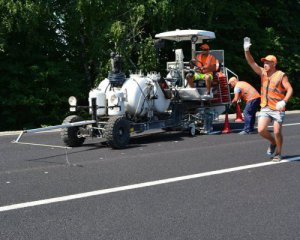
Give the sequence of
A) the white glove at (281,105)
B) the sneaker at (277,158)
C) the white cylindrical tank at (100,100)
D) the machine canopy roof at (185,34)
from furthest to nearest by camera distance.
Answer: the machine canopy roof at (185,34)
the white cylindrical tank at (100,100)
the sneaker at (277,158)
the white glove at (281,105)

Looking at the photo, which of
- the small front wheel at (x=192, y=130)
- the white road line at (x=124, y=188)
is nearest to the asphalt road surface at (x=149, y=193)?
the white road line at (x=124, y=188)

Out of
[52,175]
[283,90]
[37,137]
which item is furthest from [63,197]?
[37,137]

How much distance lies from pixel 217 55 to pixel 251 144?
168 inches

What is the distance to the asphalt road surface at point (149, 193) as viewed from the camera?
529 centimetres

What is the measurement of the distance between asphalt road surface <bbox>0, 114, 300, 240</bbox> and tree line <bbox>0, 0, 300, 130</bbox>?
799 centimetres

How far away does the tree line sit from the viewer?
726 inches

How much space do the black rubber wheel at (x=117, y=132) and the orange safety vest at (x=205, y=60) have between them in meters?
3.51

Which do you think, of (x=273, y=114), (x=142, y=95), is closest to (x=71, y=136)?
(x=142, y=95)

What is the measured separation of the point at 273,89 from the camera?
8.76 meters

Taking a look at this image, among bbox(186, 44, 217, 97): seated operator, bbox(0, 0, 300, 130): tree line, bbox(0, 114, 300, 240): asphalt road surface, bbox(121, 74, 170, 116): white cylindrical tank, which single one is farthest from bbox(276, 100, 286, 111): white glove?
bbox(0, 0, 300, 130): tree line

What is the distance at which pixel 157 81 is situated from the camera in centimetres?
1245

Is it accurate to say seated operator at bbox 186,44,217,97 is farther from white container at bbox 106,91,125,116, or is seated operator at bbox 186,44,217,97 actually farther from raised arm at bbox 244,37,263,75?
raised arm at bbox 244,37,263,75

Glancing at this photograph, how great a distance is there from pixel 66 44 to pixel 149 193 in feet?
49.2

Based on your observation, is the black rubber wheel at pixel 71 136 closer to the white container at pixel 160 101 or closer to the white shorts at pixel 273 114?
the white container at pixel 160 101
